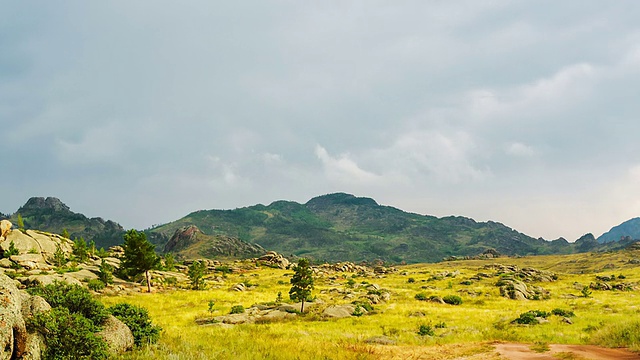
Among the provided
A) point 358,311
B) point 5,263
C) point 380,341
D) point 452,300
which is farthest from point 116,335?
point 5,263

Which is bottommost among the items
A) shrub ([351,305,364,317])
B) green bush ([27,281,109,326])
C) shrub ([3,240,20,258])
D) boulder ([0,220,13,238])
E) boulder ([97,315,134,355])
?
Answer: shrub ([351,305,364,317])

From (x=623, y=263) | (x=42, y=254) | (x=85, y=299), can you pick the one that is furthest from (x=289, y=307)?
(x=623, y=263)

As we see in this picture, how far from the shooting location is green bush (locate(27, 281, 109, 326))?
12.5 metres

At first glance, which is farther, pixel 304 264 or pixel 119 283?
pixel 119 283

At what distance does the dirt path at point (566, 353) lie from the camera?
13.8 m

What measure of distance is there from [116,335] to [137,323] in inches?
73.3

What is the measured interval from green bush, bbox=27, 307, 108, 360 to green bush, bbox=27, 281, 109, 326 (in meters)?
1.34

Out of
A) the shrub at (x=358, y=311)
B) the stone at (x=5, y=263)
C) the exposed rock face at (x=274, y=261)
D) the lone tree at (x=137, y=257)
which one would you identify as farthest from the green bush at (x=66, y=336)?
the exposed rock face at (x=274, y=261)

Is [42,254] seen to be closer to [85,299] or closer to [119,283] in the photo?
[119,283]

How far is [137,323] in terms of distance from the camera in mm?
14430

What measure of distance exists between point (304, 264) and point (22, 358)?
90.4 feet

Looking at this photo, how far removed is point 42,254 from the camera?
64.8 metres

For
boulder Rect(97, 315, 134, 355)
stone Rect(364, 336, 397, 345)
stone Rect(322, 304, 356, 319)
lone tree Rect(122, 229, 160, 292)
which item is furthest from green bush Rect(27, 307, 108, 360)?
lone tree Rect(122, 229, 160, 292)

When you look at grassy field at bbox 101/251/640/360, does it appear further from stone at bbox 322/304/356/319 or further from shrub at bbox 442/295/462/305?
stone at bbox 322/304/356/319
